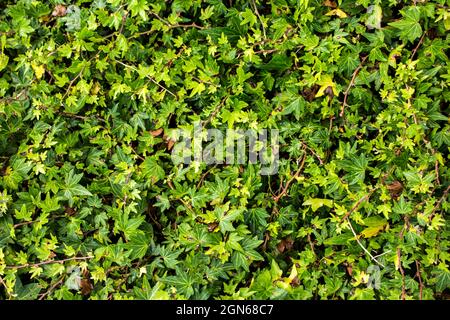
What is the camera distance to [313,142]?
2326mm

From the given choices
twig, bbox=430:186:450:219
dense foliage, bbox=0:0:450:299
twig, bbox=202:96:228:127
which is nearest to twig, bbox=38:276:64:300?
dense foliage, bbox=0:0:450:299

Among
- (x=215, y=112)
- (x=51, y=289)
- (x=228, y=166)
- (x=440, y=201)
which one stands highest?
(x=215, y=112)

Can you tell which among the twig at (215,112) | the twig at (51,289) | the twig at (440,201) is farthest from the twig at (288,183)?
the twig at (51,289)

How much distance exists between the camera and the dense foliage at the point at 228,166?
219 cm

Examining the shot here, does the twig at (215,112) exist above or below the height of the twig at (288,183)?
above

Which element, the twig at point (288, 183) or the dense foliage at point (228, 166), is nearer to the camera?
the dense foliage at point (228, 166)

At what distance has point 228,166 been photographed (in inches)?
91.4

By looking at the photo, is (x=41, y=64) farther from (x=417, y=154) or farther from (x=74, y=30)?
(x=417, y=154)

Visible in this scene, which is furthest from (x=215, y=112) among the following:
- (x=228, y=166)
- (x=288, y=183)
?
(x=288, y=183)

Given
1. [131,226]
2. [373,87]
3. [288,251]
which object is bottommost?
[288,251]

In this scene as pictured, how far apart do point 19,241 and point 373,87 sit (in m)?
1.88

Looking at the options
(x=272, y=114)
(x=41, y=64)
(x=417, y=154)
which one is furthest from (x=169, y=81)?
(x=417, y=154)

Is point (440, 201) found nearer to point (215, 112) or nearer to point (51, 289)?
point (215, 112)

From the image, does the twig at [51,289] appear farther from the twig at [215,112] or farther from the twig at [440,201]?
the twig at [440,201]
